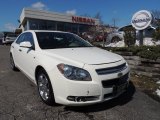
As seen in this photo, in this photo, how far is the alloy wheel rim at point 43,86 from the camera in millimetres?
4824

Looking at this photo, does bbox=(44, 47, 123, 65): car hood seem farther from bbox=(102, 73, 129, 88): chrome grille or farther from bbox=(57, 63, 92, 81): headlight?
bbox=(102, 73, 129, 88): chrome grille

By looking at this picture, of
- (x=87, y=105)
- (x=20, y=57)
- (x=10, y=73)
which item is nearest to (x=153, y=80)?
(x=87, y=105)

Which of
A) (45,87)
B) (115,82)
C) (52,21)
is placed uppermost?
(52,21)

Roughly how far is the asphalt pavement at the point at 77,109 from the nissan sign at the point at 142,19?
21.2ft

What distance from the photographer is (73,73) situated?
170 inches

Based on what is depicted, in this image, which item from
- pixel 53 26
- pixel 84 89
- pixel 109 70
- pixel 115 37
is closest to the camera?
pixel 84 89

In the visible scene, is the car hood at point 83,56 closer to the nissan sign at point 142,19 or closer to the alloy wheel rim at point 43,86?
the alloy wheel rim at point 43,86

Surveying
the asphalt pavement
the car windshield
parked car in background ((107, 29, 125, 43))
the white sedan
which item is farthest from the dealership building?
the white sedan

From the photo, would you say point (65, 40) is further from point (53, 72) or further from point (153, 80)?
point (153, 80)

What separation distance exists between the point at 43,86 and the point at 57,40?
143cm

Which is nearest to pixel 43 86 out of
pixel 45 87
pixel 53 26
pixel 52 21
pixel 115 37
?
pixel 45 87

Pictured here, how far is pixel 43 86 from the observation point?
5020mm

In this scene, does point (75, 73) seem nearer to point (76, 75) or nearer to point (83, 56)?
point (76, 75)

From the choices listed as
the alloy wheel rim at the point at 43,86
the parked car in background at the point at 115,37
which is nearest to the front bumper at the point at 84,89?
the alloy wheel rim at the point at 43,86
